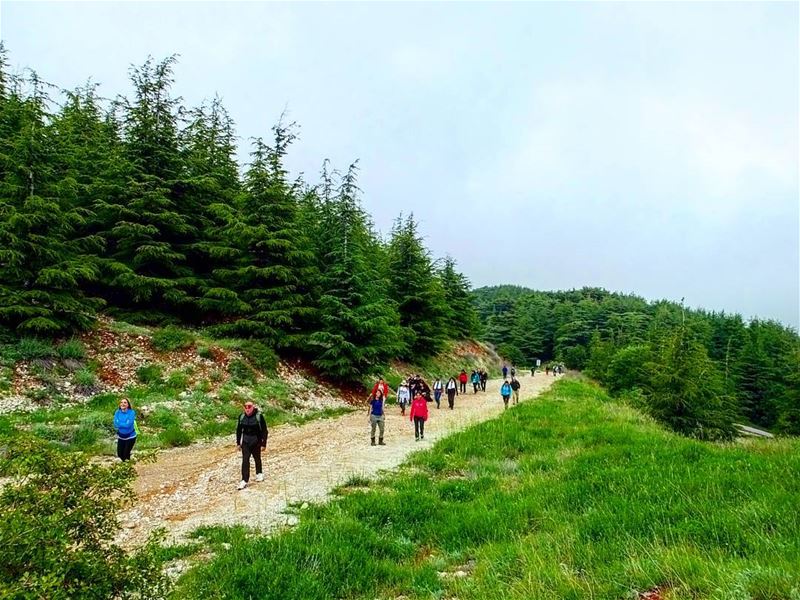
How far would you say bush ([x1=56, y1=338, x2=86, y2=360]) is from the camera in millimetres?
16734

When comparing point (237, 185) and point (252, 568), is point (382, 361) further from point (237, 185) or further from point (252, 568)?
point (252, 568)

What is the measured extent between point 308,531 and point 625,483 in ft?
16.7

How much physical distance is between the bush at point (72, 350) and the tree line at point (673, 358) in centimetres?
2671

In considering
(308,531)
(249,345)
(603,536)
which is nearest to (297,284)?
(249,345)

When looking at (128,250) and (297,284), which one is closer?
(128,250)

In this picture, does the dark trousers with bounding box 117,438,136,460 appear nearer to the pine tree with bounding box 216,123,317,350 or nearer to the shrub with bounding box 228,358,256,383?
the shrub with bounding box 228,358,256,383

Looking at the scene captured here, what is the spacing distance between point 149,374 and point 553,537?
54.6 feet

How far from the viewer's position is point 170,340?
20.3 m

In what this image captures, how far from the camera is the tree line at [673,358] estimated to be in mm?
26609

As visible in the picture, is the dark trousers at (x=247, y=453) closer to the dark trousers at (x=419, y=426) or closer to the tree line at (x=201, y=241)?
the dark trousers at (x=419, y=426)

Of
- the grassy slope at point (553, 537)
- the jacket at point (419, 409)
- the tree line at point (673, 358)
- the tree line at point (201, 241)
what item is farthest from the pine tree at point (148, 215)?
the tree line at point (673, 358)

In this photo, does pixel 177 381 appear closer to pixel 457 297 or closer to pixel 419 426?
pixel 419 426

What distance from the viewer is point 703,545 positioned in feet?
16.7

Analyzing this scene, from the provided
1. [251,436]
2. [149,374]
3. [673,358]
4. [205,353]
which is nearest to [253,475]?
[251,436]
